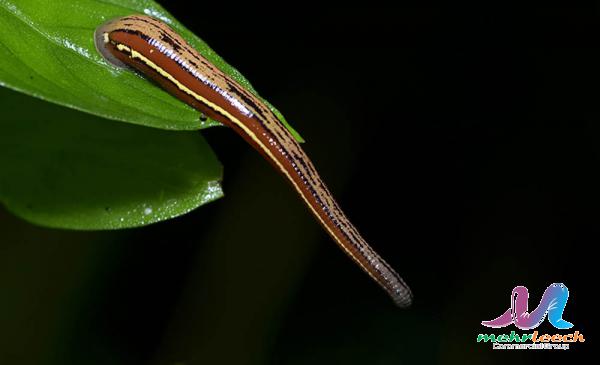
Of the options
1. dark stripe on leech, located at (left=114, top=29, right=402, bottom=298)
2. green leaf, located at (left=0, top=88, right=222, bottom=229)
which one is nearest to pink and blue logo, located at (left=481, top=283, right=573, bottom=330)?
dark stripe on leech, located at (left=114, top=29, right=402, bottom=298)

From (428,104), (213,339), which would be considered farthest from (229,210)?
(428,104)

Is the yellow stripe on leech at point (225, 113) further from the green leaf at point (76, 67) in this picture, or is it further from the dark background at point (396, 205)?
the dark background at point (396, 205)

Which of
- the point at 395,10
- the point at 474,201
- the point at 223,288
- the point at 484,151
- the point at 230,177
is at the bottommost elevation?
the point at 223,288

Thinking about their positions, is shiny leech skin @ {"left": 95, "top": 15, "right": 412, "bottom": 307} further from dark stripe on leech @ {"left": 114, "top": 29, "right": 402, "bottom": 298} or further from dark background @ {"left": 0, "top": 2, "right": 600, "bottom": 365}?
dark background @ {"left": 0, "top": 2, "right": 600, "bottom": 365}

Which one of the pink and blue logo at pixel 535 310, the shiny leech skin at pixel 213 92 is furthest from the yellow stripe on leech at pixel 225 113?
the pink and blue logo at pixel 535 310

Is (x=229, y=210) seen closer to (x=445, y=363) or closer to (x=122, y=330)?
(x=122, y=330)

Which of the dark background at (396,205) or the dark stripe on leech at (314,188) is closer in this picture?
the dark stripe on leech at (314,188)
